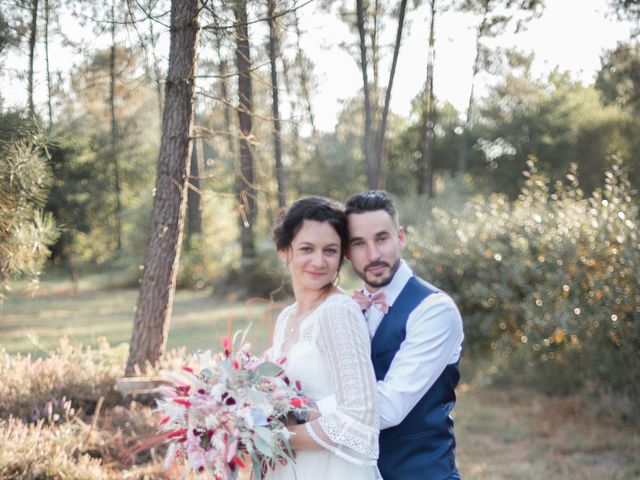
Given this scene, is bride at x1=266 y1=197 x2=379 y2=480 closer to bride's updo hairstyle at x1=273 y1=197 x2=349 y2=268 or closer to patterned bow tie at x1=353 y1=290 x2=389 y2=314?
bride's updo hairstyle at x1=273 y1=197 x2=349 y2=268

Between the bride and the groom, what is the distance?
0.45 ft

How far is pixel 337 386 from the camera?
2.56 m

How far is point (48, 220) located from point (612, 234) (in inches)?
205

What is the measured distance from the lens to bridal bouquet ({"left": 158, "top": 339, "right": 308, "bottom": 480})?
2381 mm

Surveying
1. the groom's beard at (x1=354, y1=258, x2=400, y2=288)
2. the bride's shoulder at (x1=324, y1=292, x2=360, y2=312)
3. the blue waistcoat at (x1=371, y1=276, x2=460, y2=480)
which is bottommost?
the blue waistcoat at (x1=371, y1=276, x2=460, y2=480)

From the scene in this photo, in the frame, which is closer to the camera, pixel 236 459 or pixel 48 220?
pixel 236 459

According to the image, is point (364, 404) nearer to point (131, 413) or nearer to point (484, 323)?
point (131, 413)

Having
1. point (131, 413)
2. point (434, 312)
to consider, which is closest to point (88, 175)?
point (131, 413)

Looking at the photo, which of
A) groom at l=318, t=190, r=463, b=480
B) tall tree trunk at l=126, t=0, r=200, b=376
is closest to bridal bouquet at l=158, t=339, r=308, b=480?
groom at l=318, t=190, r=463, b=480

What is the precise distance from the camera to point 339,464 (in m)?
2.70

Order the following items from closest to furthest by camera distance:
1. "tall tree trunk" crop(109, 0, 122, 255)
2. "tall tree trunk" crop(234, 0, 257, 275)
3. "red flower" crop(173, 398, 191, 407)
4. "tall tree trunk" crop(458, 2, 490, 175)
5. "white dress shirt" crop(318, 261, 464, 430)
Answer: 1. "red flower" crop(173, 398, 191, 407)
2. "white dress shirt" crop(318, 261, 464, 430)
3. "tall tree trunk" crop(234, 0, 257, 275)
4. "tall tree trunk" crop(109, 0, 122, 255)
5. "tall tree trunk" crop(458, 2, 490, 175)

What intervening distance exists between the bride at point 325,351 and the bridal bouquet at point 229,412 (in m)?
0.12

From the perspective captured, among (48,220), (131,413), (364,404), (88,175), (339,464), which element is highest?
(88,175)

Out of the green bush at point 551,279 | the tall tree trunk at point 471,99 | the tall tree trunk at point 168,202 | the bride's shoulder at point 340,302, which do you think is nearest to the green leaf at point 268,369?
the bride's shoulder at point 340,302
